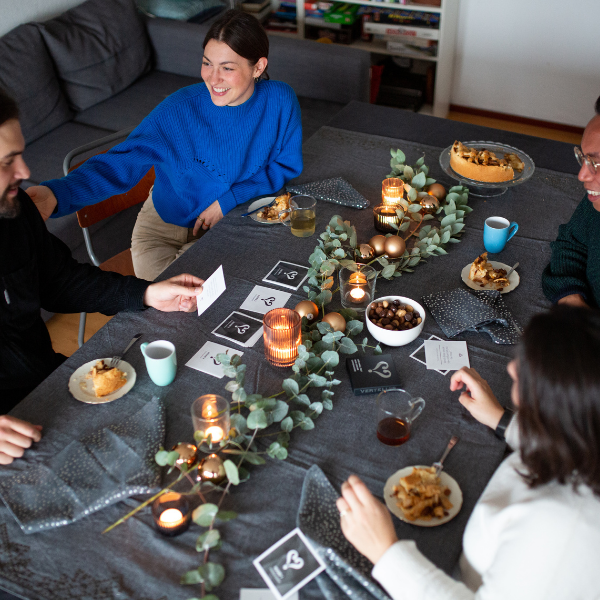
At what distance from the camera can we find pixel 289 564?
3.52ft

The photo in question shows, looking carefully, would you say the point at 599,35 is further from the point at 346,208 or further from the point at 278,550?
the point at 278,550

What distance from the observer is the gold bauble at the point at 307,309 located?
1564 millimetres

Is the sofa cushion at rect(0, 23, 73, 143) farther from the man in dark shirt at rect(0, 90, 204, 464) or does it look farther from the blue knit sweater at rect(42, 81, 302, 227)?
the man in dark shirt at rect(0, 90, 204, 464)

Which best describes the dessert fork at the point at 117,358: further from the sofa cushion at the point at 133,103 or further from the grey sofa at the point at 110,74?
the sofa cushion at the point at 133,103

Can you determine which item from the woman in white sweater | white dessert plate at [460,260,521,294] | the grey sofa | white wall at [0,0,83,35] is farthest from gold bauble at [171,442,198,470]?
white wall at [0,0,83,35]

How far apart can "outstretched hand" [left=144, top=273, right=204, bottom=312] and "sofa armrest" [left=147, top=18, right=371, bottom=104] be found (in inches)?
91.7

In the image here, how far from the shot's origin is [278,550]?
109 cm

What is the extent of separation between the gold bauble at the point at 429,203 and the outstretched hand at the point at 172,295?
85 centimetres

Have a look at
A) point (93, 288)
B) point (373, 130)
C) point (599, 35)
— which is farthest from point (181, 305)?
point (599, 35)

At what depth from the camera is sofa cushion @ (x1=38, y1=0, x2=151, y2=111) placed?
335 centimetres

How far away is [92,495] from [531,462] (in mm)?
842

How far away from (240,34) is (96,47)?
1868mm

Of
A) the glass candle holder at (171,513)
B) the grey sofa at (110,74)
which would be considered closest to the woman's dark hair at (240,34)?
the grey sofa at (110,74)

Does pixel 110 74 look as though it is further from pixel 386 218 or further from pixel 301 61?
pixel 386 218
